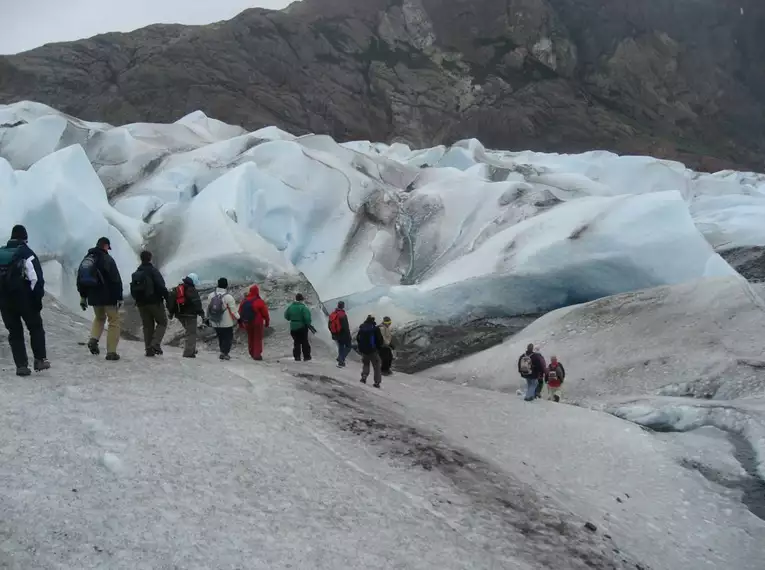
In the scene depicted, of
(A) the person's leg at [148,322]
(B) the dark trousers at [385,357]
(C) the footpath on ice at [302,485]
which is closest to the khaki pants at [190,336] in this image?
(C) the footpath on ice at [302,485]

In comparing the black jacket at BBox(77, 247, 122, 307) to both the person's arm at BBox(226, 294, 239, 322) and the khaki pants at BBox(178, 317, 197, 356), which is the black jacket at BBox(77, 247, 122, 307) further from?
the person's arm at BBox(226, 294, 239, 322)

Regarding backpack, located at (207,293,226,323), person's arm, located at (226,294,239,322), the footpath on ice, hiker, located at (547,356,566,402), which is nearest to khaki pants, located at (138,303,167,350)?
the footpath on ice

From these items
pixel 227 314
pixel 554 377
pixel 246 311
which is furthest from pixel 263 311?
pixel 554 377

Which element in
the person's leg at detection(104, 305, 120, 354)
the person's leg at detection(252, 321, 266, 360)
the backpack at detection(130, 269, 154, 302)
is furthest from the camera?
the person's leg at detection(252, 321, 266, 360)

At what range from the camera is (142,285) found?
8453mm

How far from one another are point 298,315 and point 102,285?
402cm

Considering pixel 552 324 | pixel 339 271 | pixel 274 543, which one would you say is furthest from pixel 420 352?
pixel 274 543

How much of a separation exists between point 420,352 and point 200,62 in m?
56.7

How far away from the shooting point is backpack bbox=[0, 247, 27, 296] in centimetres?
651

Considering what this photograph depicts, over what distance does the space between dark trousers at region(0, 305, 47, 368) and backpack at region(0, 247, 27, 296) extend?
172mm

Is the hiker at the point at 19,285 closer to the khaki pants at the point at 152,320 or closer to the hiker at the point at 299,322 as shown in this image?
the khaki pants at the point at 152,320

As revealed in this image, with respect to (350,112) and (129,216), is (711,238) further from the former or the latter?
(350,112)

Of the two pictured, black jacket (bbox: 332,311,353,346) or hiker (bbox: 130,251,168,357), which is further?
black jacket (bbox: 332,311,353,346)

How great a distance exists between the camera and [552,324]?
16.1 meters
